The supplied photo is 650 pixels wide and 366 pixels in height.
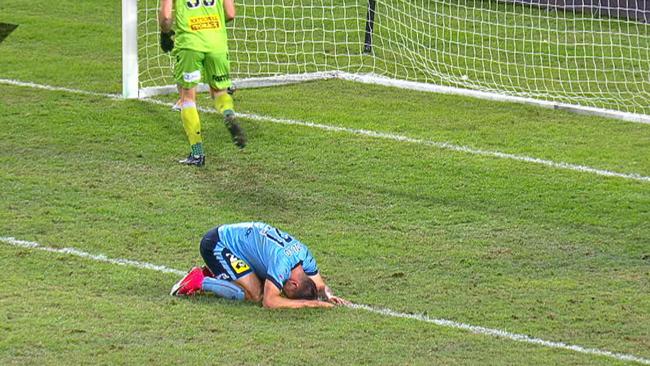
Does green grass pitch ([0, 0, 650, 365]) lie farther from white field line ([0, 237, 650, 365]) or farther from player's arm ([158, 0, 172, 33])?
player's arm ([158, 0, 172, 33])

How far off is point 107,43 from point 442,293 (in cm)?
889

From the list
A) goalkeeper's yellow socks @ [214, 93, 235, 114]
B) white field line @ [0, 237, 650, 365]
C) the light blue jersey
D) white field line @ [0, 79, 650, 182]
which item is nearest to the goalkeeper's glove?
goalkeeper's yellow socks @ [214, 93, 235, 114]

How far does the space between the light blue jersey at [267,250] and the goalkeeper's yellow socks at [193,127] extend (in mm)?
3158

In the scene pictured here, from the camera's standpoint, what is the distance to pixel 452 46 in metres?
17.2

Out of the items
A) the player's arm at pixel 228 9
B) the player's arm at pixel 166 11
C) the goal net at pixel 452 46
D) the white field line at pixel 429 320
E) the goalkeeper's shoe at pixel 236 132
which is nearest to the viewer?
the white field line at pixel 429 320

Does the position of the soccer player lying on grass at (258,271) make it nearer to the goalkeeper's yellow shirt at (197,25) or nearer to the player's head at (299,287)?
the player's head at (299,287)

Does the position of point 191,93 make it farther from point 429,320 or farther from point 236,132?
point 429,320

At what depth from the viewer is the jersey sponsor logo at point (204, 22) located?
12.6 m

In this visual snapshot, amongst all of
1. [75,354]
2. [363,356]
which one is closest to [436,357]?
[363,356]

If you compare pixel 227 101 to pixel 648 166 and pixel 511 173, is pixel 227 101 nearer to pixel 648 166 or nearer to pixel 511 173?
pixel 511 173

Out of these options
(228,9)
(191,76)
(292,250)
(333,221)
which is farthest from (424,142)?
(292,250)

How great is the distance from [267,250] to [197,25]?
3.87m

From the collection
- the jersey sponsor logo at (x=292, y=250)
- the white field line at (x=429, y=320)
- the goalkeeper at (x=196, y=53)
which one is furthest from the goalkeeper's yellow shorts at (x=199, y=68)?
the jersey sponsor logo at (x=292, y=250)

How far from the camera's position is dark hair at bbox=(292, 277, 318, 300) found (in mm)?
9234
